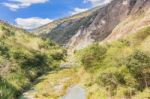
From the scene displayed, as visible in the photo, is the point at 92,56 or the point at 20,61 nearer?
the point at 92,56

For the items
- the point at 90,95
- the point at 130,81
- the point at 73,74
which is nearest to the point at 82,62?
the point at 73,74

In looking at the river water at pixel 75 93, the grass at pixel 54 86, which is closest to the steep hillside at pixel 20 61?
the grass at pixel 54 86

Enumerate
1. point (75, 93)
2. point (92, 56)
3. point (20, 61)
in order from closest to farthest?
point (75, 93)
point (92, 56)
point (20, 61)

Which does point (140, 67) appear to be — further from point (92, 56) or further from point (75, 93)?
point (92, 56)

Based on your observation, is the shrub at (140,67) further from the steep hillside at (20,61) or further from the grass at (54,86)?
the steep hillside at (20,61)

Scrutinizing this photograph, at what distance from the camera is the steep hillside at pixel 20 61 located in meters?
84.0

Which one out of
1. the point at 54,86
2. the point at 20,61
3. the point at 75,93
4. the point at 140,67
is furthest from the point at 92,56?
the point at 140,67

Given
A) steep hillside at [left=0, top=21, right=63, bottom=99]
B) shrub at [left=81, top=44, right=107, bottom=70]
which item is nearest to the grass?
steep hillside at [left=0, top=21, right=63, bottom=99]

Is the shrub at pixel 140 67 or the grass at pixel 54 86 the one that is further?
the grass at pixel 54 86

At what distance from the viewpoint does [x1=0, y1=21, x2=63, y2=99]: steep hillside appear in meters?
84.0

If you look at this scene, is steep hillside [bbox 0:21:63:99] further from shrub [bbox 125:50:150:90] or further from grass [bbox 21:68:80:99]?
shrub [bbox 125:50:150:90]

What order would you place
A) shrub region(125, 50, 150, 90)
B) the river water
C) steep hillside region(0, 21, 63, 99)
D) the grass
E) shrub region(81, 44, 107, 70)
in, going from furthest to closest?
shrub region(81, 44, 107, 70)
the grass
steep hillside region(0, 21, 63, 99)
the river water
shrub region(125, 50, 150, 90)

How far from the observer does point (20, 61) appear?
388ft

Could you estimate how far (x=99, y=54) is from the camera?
101312 millimetres
